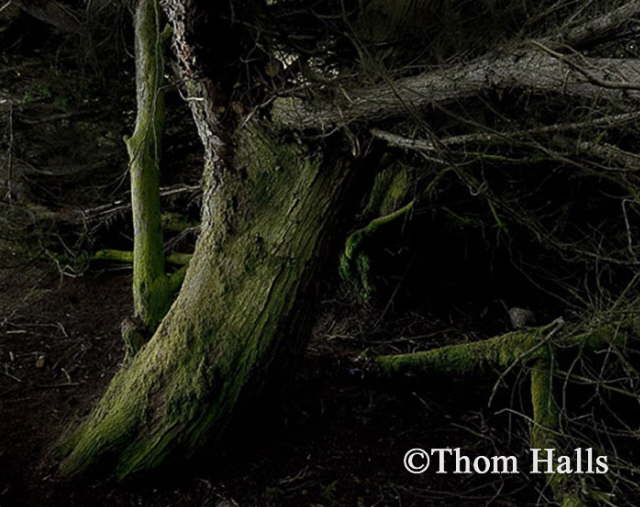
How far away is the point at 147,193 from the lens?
422 centimetres

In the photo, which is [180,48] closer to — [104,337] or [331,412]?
[331,412]

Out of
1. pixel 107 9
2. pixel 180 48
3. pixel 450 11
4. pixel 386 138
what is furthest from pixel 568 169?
pixel 107 9

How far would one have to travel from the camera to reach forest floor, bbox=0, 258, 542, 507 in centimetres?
333

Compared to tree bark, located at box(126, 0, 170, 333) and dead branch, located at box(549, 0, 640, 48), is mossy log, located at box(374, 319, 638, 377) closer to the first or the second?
tree bark, located at box(126, 0, 170, 333)

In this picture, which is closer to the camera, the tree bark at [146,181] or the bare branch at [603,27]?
the bare branch at [603,27]

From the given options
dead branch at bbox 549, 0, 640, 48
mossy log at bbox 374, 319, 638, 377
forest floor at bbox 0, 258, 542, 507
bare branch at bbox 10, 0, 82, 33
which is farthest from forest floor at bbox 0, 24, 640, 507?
dead branch at bbox 549, 0, 640, 48

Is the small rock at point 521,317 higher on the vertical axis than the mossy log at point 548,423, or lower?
lower

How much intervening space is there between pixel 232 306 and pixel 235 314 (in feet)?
0.16

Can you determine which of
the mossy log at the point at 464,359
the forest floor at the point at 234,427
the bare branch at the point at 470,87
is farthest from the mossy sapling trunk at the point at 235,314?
the mossy log at the point at 464,359

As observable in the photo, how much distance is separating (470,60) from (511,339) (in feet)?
7.67

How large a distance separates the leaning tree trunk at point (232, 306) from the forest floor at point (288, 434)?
21 centimetres

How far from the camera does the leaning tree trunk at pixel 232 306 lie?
11.0 ft

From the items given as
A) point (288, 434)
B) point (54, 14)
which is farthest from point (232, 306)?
point (54, 14)

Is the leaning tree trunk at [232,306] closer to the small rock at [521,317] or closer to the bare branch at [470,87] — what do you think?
the bare branch at [470,87]
